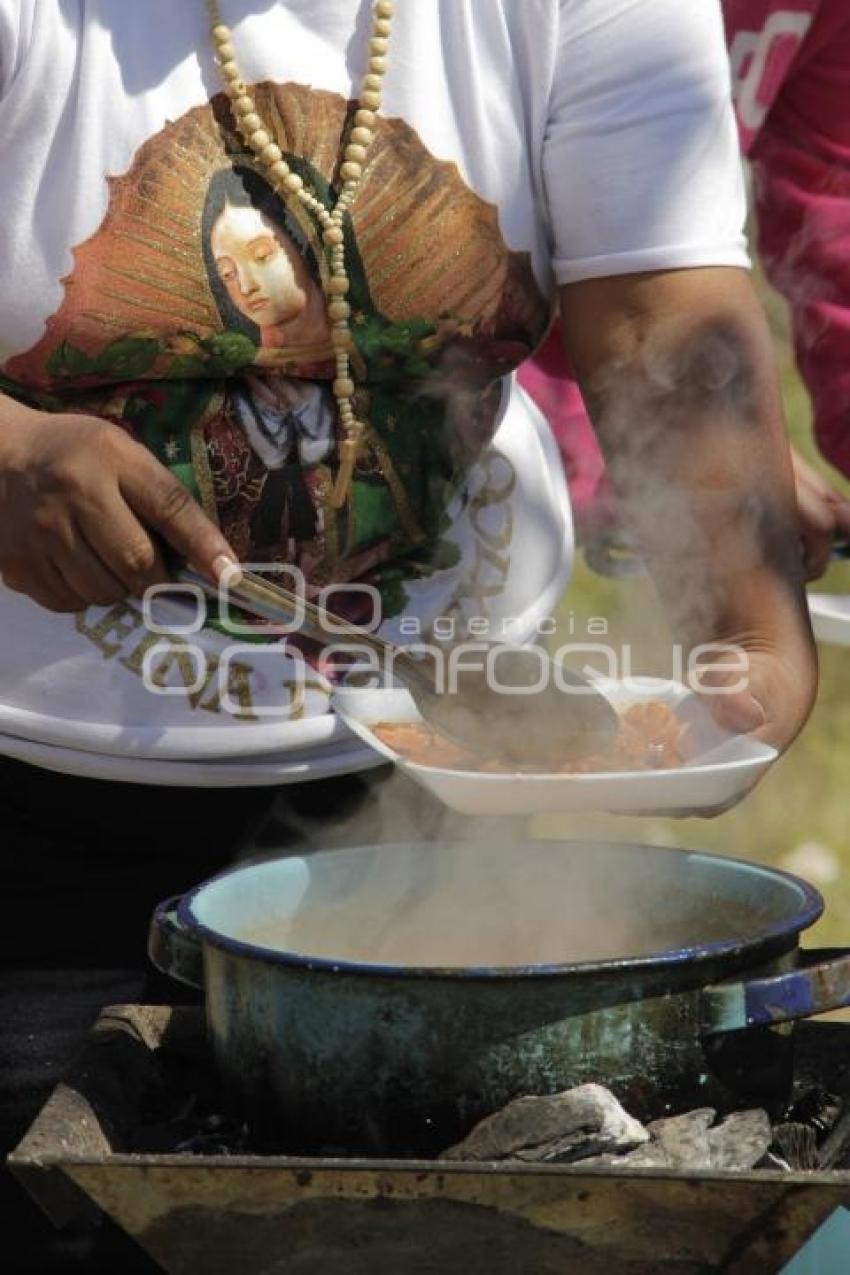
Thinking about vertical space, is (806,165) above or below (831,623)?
above

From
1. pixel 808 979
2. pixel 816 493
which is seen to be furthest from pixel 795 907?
pixel 816 493

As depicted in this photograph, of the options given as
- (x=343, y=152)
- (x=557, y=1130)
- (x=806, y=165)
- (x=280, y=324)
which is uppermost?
(x=343, y=152)

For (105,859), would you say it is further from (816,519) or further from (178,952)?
(816,519)

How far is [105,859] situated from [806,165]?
1629mm

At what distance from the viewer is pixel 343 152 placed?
190 cm

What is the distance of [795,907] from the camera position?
1631mm

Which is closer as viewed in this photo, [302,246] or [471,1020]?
[471,1020]

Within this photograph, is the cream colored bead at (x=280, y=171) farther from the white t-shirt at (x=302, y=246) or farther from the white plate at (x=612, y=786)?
the white plate at (x=612, y=786)

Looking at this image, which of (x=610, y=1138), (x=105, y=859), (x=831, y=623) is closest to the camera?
(x=610, y=1138)

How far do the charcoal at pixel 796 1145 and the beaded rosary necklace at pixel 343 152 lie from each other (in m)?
0.83

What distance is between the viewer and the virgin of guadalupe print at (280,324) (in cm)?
185

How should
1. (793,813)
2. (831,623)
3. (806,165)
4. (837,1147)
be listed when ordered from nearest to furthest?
(837,1147)
(831,623)
(806,165)
(793,813)

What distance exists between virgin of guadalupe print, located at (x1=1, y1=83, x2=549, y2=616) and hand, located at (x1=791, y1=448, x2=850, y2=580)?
49 cm

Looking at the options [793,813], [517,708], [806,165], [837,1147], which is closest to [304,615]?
[517,708]
